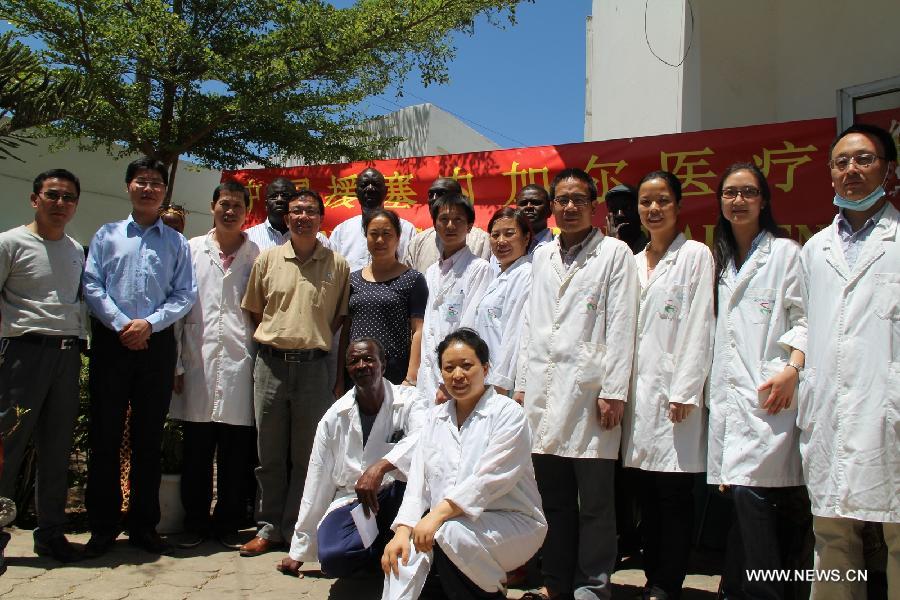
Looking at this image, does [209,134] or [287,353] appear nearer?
[287,353]

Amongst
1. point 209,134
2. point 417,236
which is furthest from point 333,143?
point 417,236

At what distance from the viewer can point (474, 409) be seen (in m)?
3.08

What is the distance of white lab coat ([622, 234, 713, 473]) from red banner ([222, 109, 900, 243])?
64.6 inches

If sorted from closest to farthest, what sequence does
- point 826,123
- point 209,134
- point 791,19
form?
point 826,123 → point 791,19 → point 209,134

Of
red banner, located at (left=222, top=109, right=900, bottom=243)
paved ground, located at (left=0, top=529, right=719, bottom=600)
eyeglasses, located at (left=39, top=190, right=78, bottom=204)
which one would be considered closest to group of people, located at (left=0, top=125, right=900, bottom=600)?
eyeglasses, located at (left=39, top=190, right=78, bottom=204)

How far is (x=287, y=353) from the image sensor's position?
4.01 meters

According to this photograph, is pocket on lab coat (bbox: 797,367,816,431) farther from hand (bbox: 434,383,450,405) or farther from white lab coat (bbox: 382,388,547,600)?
hand (bbox: 434,383,450,405)

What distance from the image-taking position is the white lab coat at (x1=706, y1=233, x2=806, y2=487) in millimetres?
2811

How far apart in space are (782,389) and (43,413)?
3409mm

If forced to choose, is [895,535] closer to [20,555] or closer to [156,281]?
[156,281]

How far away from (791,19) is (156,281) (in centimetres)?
475

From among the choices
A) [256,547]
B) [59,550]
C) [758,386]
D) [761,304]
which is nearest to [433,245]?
[256,547]

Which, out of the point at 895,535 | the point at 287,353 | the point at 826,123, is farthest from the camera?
the point at 826,123

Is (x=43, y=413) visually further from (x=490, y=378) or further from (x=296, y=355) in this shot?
(x=490, y=378)
